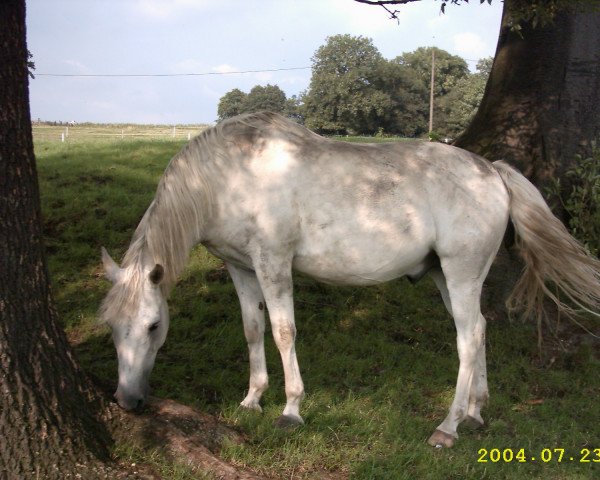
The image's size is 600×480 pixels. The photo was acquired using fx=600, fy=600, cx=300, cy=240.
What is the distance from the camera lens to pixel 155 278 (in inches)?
158

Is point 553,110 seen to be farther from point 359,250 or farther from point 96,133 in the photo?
point 96,133

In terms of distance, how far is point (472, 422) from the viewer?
476 centimetres

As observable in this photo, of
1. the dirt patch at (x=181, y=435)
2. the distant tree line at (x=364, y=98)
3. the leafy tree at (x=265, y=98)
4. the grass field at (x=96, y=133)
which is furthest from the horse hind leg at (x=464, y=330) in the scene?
the leafy tree at (x=265, y=98)

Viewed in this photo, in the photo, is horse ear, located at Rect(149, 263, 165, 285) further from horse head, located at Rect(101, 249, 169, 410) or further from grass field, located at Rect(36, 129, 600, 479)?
grass field, located at Rect(36, 129, 600, 479)

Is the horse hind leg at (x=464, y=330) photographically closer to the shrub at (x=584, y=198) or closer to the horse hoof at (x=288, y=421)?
the horse hoof at (x=288, y=421)

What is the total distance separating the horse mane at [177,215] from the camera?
4.04 meters

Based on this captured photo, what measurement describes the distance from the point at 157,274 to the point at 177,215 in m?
0.49

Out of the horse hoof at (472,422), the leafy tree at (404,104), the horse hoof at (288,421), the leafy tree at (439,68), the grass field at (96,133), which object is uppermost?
the leafy tree at (439,68)

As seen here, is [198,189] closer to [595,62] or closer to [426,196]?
[426,196]

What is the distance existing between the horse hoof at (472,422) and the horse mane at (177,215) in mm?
2540

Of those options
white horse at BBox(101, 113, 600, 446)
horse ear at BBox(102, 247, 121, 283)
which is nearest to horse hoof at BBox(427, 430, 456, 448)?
white horse at BBox(101, 113, 600, 446)

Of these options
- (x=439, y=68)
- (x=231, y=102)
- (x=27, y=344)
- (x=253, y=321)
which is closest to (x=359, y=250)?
(x=253, y=321)

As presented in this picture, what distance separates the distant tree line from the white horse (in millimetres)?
43946

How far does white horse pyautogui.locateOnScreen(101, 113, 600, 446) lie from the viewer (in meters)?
4.32
